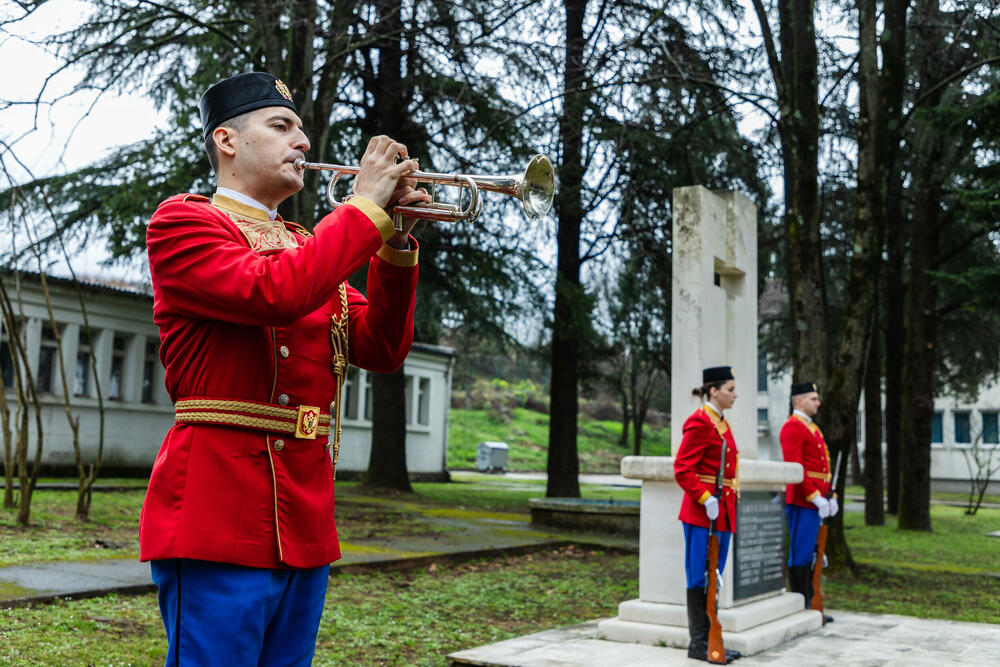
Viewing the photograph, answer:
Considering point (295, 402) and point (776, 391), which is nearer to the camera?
point (295, 402)

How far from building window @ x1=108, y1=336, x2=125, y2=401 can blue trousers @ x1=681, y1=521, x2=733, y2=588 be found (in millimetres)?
17544

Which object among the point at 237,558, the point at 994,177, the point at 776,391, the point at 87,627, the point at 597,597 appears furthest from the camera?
the point at 776,391

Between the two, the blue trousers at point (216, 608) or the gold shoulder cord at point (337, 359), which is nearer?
the blue trousers at point (216, 608)

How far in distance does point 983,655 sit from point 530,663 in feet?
11.3

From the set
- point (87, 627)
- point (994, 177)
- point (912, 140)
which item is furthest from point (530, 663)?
point (912, 140)

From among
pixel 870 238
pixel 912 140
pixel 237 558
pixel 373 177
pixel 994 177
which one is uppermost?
pixel 912 140

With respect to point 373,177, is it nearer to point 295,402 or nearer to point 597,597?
point 295,402

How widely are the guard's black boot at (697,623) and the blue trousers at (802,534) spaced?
2.39 metres

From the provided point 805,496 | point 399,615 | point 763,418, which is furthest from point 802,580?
point 763,418

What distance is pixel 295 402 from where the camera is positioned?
7.89 ft

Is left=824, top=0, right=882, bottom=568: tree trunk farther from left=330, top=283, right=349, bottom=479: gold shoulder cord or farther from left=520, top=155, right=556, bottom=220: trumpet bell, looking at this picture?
left=330, top=283, right=349, bottom=479: gold shoulder cord

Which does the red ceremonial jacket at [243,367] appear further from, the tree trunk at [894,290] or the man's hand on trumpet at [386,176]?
the tree trunk at [894,290]

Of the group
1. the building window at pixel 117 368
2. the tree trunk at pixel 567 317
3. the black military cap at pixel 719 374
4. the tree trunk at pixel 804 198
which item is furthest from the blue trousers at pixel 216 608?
the building window at pixel 117 368

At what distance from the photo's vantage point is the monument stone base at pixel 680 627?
6887 mm
